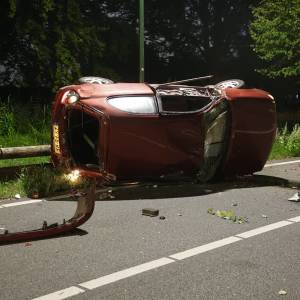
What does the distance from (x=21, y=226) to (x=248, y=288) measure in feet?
8.68

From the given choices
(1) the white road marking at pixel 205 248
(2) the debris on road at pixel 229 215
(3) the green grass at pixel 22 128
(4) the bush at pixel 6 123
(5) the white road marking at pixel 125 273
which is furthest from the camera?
(4) the bush at pixel 6 123

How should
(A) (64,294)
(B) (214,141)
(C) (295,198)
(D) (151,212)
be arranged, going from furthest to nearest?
(B) (214,141) → (C) (295,198) → (D) (151,212) → (A) (64,294)

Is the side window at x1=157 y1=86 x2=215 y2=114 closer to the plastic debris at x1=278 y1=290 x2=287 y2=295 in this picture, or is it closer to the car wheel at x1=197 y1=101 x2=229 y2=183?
the car wheel at x1=197 y1=101 x2=229 y2=183

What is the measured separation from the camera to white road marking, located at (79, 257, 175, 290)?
3807mm

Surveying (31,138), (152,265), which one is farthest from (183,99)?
(31,138)

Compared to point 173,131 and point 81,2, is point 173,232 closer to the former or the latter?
point 173,131

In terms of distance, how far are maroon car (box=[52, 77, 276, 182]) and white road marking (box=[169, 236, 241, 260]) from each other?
226cm

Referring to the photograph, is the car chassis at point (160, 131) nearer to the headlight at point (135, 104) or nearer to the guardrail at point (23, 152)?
the headlight at point (135, 104)

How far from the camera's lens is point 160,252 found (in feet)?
15.0

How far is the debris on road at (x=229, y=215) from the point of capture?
5.73 metres

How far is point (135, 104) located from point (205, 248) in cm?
283

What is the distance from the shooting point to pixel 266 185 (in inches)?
312

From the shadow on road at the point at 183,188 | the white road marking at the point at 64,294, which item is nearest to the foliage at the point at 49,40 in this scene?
the shadow on road at the point at 183,188

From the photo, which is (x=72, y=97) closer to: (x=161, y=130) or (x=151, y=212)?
(x=161, y=130)
